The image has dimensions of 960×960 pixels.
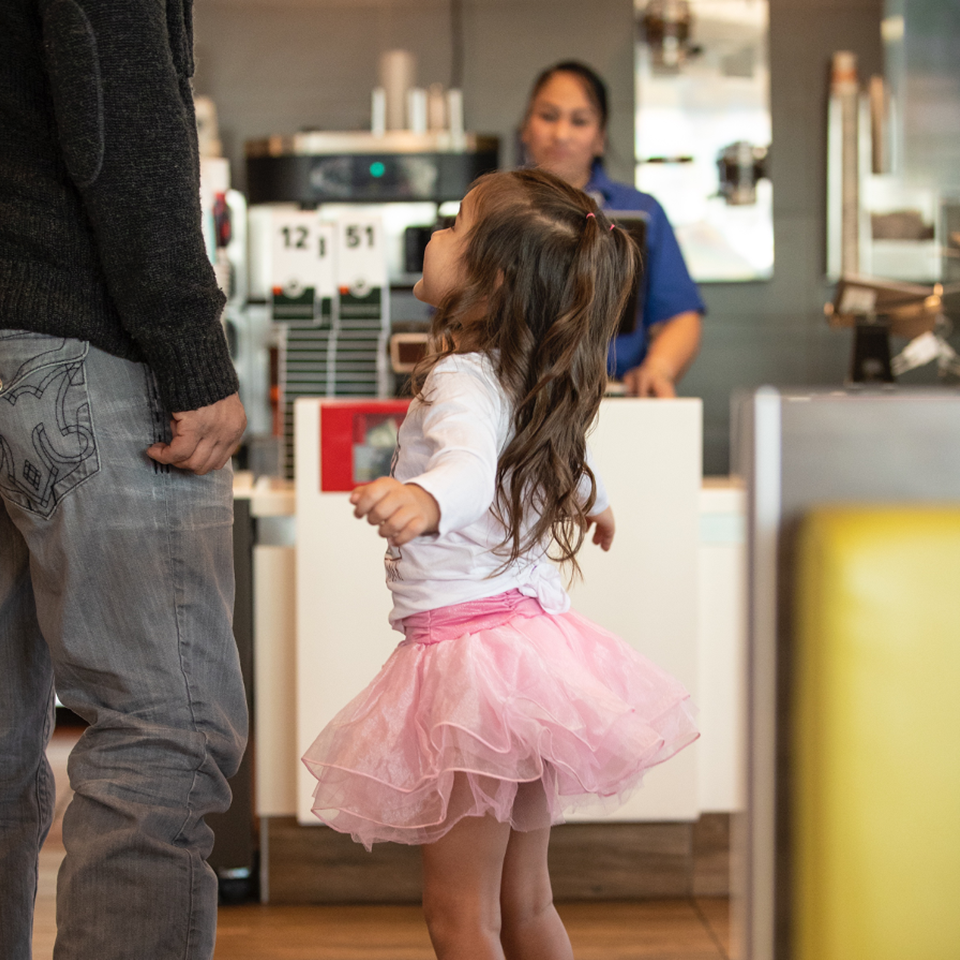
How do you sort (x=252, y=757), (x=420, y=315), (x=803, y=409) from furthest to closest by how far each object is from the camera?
(x=420, y=315)
(x=252, y=757)
(x=803, y=409)

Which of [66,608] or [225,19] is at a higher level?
[225,19]

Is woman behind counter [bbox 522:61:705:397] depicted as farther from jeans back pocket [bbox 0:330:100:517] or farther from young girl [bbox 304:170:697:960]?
jeans back pocket [bbox 0:330:100:517]

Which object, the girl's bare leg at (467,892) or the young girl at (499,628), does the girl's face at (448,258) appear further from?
the girl's bare leg at (467,892)

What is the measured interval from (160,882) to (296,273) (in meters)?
1.27

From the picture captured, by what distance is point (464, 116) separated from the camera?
3898 millimetres

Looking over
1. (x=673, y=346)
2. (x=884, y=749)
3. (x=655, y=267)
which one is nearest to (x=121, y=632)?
(x=884, y=749)

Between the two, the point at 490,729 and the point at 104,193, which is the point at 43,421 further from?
the point at 490,729

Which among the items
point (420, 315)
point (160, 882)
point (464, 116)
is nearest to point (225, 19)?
point (464, 116)

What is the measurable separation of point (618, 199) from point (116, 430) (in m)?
1.84

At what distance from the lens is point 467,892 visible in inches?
43.9

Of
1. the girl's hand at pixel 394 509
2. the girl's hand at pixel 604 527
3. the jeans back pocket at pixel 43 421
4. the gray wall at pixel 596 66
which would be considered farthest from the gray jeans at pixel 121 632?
the gray wall at pixel 596 66

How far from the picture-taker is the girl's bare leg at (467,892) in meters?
1.11

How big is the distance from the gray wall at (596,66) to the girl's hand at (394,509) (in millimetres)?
3117

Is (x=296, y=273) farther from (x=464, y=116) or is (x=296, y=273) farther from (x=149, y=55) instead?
(x=464, y=116)
